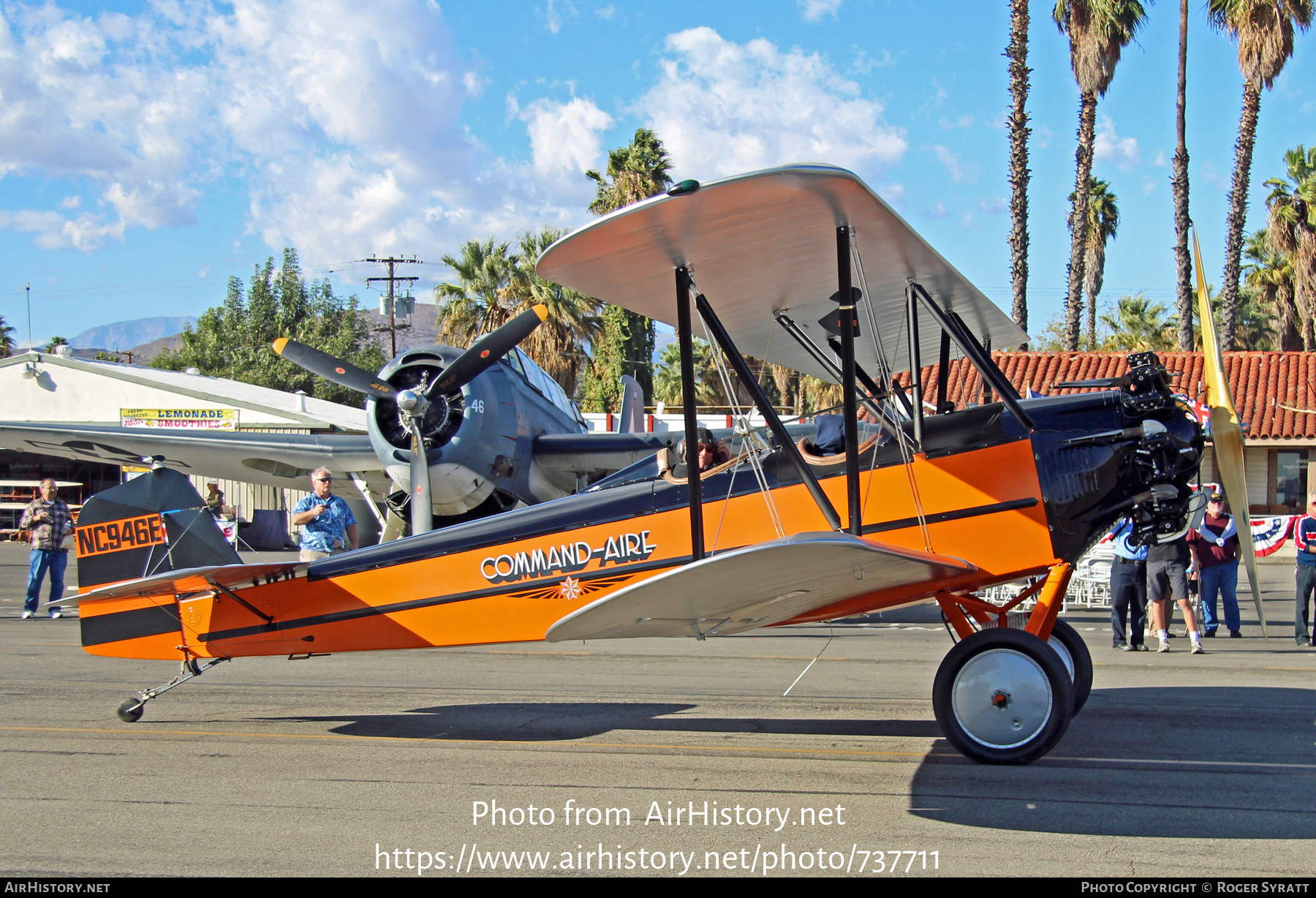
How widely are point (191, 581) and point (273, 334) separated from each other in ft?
160

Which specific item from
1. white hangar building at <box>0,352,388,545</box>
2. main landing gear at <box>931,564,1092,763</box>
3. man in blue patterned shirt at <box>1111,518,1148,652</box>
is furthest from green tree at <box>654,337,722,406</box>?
main landing gear at <box>931,564,1092,763</box>

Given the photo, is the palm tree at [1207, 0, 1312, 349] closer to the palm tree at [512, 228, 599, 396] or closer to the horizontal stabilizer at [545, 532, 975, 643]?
the palm tree at [512, 228, 599, 396]

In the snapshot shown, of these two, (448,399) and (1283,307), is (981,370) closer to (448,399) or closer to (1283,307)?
(448,399)

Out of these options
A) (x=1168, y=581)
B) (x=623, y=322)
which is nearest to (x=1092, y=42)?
(x=623, y=322)

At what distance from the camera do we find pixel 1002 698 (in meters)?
4.96

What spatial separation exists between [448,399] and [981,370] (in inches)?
291

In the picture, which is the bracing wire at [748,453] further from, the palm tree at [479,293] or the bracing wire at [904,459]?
the palm tree at [479,293]

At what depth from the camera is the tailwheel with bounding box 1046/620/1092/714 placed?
19.2 ft

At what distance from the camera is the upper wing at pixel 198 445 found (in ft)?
43.1

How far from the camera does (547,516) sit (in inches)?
237

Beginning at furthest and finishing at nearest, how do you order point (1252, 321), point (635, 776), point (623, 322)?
point (1252, 321) < point (623, 322) < point (635, 776)

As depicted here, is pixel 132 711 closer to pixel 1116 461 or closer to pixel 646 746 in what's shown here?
pixel 646 746

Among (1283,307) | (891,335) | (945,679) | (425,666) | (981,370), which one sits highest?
(1283,307)

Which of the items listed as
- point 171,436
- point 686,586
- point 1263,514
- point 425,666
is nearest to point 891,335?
point 686,586
